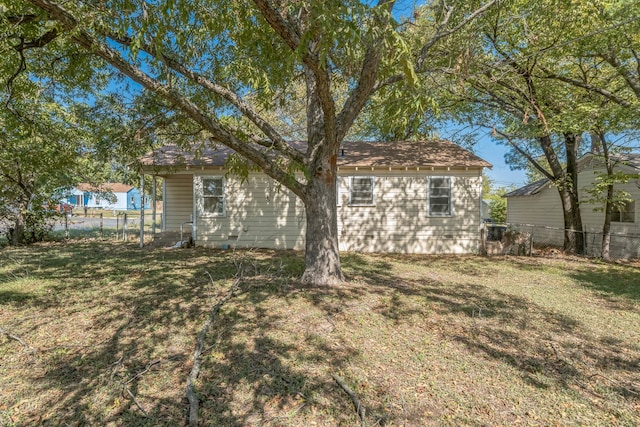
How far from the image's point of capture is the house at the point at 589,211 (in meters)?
11.2

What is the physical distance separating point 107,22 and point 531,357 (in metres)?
6.55

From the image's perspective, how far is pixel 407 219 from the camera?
10.9 m

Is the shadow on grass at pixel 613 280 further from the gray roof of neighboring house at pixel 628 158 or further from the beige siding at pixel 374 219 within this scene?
the gray roof of neighboring house at pixel 628 158

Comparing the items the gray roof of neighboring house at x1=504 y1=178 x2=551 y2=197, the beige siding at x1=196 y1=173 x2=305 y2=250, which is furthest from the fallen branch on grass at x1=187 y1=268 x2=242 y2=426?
the gray roof of neighboring house at x1=504 y1=178 x2=551 y2=197

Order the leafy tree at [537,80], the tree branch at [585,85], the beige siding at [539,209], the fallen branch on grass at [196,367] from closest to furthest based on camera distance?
the fallen branch on grass at [196,367] < the leafy tree at [537,80] < the tree branch at [585,85] < the beige siding at [539,209]

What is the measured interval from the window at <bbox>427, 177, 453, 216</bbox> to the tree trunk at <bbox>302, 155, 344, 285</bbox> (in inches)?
242

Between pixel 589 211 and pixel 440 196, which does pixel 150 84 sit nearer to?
pixel 440 196

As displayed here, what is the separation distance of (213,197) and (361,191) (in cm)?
494

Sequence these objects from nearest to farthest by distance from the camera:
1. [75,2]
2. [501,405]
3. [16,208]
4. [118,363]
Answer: [501,405] < [118,363] < [75,2] < [16,208]

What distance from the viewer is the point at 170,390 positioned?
9.57 feet

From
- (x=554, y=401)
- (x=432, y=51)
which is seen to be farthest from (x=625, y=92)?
(x=554, y=401)

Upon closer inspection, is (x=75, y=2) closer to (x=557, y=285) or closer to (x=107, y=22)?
(x=107, y=22)

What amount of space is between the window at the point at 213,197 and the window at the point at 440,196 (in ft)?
22.7

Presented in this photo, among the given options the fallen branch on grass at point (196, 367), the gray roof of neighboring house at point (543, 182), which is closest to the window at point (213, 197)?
the fallen branch on grass at point (196, 367)
